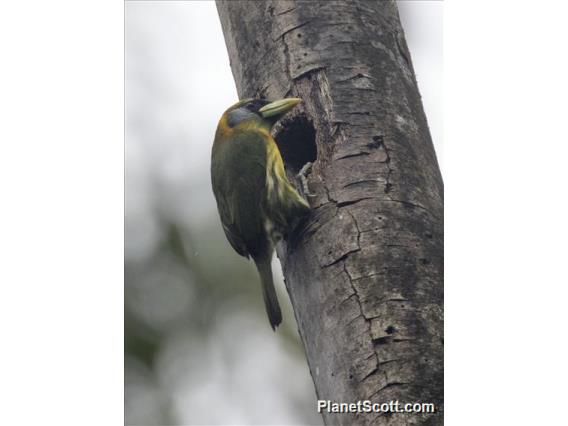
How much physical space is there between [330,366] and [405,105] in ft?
3.85

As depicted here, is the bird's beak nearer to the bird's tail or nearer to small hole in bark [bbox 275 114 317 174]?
small hole in bark [bbox 275 114 317 174]

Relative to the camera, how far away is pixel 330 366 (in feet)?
9.49

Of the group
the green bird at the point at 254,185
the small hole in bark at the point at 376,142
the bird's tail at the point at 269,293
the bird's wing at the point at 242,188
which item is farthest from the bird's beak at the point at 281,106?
the bird's tail at the point at 269,293

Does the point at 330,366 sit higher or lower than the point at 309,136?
Result: lower

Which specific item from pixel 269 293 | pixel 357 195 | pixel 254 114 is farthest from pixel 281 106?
pixel 269 293

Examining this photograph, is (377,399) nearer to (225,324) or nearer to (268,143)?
(268,143)

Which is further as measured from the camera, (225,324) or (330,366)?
(225,324)

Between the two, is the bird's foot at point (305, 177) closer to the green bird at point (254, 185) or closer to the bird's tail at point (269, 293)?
the green bird at point (254, 185)

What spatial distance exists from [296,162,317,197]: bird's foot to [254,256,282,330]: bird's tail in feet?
1.37

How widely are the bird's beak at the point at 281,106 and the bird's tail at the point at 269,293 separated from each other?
2.04 feet

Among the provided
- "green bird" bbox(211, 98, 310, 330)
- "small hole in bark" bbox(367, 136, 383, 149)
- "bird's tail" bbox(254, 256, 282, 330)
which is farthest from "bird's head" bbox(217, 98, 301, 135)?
"bird's tail" bbox(254, 256, 282, 330)

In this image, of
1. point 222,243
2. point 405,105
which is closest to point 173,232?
point 222,243

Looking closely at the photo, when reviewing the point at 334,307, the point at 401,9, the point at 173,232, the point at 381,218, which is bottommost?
the point at 334,307

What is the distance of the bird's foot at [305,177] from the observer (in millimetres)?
3270
